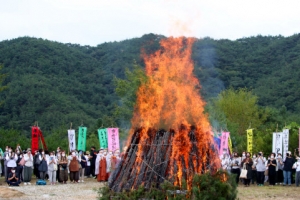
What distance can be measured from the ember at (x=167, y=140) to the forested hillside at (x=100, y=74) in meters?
30.0

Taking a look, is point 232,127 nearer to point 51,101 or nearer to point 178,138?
point 51,101

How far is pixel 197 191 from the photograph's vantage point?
11703mm

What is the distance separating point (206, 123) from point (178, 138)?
1115mm

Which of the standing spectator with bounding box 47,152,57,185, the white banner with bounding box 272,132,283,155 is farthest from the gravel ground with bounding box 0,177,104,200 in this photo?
the white banner with bounding box 272,132,283,155

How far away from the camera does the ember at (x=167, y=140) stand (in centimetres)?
1291

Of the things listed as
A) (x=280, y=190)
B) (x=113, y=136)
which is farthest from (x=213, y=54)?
(x=280, y=190)

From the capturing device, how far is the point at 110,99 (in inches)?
2328

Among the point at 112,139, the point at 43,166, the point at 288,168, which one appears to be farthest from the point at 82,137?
the point at 288,168

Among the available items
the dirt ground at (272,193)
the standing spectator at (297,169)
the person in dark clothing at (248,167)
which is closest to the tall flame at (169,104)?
the dirt ground at (272,193)

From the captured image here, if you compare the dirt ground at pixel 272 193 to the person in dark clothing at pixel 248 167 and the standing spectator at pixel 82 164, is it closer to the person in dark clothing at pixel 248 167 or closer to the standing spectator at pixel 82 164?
the person in dark clothing at pixel 248 167

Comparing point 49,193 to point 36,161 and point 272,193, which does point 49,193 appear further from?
point 272,193

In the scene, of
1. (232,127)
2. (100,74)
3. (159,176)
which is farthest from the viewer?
(100,74)

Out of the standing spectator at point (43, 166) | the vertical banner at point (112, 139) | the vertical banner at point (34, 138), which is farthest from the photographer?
the vertical banner at point (34, 138)

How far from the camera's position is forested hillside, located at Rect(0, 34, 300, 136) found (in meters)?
51.6
